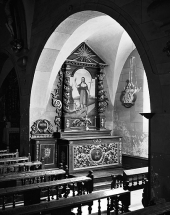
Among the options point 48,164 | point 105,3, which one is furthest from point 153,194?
point 48,164

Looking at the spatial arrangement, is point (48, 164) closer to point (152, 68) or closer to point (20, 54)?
point (20, 54)

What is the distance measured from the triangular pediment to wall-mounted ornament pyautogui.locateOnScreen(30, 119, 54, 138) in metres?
2.15

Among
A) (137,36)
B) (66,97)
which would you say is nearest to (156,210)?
(137,36)

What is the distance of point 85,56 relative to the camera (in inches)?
373

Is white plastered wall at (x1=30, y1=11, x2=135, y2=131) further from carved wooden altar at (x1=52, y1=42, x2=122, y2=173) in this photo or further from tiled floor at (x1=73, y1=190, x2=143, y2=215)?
tiled floor at (x1=73, y1=190, x2=143, y2=215)

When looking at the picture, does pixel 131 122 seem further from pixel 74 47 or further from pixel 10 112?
pixel 10 112

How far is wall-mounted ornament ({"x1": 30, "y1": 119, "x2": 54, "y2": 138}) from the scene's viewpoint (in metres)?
8.25

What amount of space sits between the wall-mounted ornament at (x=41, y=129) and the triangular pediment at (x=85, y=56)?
84.6 inches

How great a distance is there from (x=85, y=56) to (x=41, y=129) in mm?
2809

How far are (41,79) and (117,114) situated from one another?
10.2ft

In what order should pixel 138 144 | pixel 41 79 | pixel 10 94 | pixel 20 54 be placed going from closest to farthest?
pixel 41 79
pixel 20 54
pixel 138 144
pixel 10 94

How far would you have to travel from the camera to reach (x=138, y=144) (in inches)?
361

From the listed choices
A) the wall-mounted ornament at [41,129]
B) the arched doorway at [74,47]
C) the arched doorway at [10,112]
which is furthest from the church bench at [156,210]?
the arched doorway at [10,112]

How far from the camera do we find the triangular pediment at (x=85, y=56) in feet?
30.5
